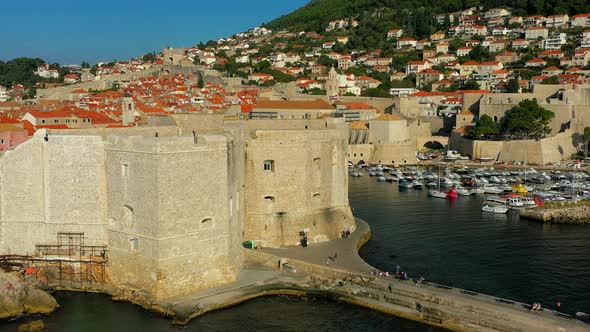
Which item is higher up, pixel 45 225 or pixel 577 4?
pixel 577 4

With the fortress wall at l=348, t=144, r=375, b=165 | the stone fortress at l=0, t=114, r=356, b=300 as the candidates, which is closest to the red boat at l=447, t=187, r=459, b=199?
the fortress wall at l=348, t=144, r=375, b=165

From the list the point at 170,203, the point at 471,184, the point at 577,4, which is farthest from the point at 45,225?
the point at 577,4

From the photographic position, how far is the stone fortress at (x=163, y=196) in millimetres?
15852

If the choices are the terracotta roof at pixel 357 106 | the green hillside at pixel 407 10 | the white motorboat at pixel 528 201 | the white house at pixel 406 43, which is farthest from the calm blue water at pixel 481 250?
the green hillside at pixel 407 10

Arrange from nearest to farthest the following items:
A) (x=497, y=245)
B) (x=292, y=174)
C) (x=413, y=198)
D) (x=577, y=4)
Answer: (x=292, y=174) → (x=497, y=245) → (x=413, y=198) → (x=577, y=4)

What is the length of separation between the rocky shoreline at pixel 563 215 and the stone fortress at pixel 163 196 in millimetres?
12624

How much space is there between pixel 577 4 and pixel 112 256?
93.2m

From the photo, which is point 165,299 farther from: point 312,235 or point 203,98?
point 203,98

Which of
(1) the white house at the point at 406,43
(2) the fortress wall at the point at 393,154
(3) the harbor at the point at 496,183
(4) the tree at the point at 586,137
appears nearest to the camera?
(3) the harbor at the point at 496,183

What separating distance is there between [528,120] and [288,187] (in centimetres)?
3226

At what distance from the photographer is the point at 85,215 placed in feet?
57.1

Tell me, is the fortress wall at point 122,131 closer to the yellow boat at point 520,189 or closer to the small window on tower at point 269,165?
the small window on tower at point 269,165

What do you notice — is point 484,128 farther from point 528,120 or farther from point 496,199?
point 496,199

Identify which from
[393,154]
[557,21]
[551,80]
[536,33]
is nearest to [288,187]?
[393,154]
